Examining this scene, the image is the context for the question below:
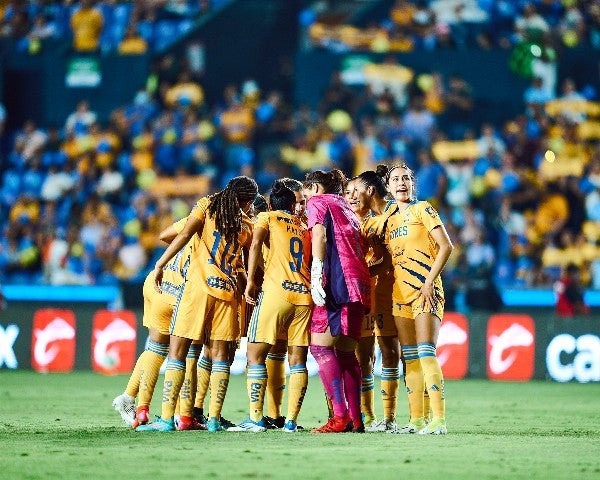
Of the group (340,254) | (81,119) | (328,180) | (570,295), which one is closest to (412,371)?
(340,254)

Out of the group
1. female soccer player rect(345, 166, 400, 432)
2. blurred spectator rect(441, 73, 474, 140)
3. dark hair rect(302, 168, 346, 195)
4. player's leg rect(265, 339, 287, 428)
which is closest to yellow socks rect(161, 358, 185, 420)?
player's leg rect(265, 339, 287, 428)

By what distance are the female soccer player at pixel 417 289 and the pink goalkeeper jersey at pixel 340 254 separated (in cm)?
30

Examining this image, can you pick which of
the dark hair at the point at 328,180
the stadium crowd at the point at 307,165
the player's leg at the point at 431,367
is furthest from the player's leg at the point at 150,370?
the stadium crowd at the point at 307,165

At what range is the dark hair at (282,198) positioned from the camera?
9.52 metres

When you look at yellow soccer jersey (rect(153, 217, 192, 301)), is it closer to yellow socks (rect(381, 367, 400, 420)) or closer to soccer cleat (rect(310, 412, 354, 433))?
soccer cleat (rect(310, 412, 354, 433))

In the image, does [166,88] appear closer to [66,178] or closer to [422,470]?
[66,178]

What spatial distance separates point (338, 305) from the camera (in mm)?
9227

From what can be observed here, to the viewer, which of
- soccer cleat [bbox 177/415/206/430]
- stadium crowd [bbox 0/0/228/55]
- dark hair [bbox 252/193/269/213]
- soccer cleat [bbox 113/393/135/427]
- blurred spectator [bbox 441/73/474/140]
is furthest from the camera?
stadium crowd [bbox 0/0/228/55]

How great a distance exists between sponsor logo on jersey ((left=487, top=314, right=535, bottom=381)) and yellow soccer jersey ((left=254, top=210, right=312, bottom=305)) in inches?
314

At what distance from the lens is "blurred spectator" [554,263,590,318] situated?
59.4 ft

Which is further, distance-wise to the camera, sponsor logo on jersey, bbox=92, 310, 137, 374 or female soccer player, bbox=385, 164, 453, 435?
sponsor logo on jersey, bbox=92, 310, 137, 374

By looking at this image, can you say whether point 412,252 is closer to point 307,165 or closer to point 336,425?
point 336,425

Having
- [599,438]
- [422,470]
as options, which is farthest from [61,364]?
[422,470]

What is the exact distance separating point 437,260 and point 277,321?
134 centimetres
